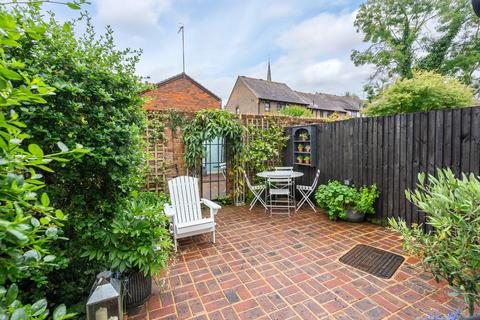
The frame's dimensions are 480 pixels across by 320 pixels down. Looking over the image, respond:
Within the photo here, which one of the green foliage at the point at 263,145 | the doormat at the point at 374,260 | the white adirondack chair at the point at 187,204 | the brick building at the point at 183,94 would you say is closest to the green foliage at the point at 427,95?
the green foliage at the point at 263,145

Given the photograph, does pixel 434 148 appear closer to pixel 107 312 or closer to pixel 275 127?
pixel 275 127

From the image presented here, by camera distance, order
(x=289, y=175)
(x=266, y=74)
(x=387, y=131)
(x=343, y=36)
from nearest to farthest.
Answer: (x=387, y=131)
(x=289, y=175)
(x=343, y=36)
(x=266, y=74)

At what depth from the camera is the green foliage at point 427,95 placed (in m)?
6.05

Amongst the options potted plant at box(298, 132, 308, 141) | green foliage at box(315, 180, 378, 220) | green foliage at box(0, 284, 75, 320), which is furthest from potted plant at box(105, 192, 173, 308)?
potted plant at box(298, 132, 308, 141)

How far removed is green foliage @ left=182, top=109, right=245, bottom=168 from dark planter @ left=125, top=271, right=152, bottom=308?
10.3 ft

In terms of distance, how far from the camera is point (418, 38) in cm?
1166

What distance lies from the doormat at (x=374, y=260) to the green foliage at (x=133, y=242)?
7.39 ft

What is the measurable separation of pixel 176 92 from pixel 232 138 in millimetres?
8731

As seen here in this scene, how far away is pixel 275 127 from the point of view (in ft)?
20.1

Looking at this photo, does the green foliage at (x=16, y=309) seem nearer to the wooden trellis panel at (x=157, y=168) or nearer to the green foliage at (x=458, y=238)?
the green foliage at (x=458, y=238)

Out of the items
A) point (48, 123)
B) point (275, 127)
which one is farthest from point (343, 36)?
point (48, 123)

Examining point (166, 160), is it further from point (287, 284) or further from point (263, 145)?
point (287, 284)

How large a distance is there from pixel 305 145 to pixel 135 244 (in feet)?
15.6

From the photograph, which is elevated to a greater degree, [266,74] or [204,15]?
[266,74]
